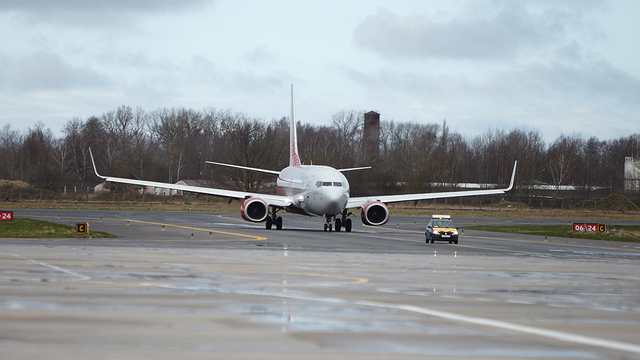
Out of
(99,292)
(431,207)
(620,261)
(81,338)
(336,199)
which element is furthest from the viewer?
(431,207)

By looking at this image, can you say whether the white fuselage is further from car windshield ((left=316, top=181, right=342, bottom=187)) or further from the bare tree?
the bare tree

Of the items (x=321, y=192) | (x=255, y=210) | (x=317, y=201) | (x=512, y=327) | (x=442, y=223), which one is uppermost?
(x=321, y=192)

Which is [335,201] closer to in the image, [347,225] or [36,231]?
[347,225]

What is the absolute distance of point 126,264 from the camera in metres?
17.6

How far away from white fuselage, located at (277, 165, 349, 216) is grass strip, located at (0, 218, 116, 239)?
13.3 meters

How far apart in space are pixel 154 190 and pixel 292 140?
198 ft

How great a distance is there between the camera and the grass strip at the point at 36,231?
30969 mm

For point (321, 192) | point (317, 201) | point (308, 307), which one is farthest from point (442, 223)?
point (308, 307)

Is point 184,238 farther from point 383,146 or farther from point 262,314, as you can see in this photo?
point 383,146

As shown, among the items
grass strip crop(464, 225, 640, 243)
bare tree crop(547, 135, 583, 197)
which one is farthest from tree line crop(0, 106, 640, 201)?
grass strip crop(464, 225, 640, 243)

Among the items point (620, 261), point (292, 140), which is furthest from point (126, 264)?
point (292, 140)

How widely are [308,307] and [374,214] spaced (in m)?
31.2

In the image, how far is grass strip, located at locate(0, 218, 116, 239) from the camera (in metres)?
31.0

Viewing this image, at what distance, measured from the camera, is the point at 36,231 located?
3234 centimetres
